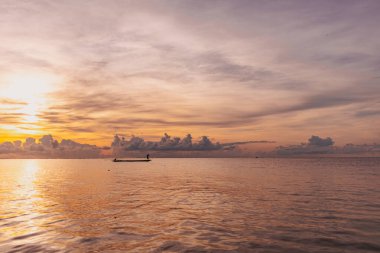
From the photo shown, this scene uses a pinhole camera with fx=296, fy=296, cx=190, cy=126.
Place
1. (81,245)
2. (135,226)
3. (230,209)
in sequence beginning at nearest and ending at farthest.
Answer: (81,245) → (135,226) → (230,209)

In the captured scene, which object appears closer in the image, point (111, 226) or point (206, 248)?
point (206, 248)

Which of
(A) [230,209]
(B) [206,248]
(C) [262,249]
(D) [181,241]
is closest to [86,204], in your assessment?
(A) [230,209]

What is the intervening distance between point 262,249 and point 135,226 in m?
10.6

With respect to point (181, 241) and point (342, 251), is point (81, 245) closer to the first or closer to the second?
point (181, 241)

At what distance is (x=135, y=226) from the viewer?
23.8 meters

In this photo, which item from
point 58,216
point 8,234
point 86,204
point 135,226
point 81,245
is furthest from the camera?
point 86,204

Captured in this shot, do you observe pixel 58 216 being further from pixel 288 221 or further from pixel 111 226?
pixel 288 221

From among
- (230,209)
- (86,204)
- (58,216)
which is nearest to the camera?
(58,216)

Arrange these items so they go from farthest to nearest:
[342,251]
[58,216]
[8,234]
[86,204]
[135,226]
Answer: [86,204]
[58,216]
[135,226]
[8,234]
[342,251]

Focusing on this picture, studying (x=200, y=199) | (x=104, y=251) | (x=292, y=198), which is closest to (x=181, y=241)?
(x=104, y=251)

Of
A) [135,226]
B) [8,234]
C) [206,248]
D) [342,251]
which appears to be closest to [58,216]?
[8,234]

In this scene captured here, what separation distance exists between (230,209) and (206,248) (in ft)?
43.7

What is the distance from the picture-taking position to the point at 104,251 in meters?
17.6

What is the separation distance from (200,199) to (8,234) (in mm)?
22280
